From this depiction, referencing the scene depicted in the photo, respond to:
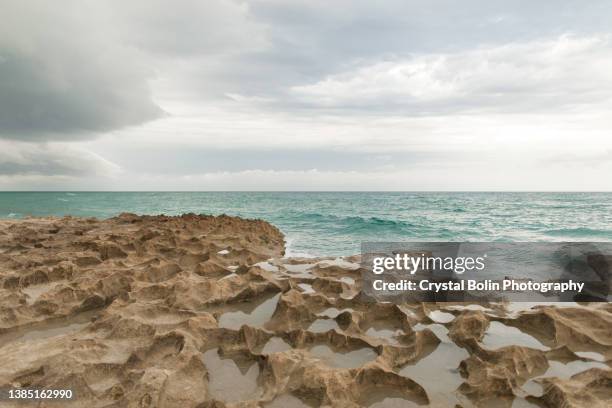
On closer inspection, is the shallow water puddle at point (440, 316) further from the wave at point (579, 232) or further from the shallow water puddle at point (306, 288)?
the wave at point (579, 232)

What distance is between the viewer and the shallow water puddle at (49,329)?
4770mm

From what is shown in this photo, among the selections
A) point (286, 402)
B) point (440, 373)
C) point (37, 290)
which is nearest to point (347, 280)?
point (440, 373)

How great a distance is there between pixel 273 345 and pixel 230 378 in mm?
751

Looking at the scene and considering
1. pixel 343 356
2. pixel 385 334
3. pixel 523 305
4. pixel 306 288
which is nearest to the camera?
pixel 343 356

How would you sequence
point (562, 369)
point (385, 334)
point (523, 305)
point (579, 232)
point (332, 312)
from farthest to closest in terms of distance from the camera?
point (579, 232) < point (523, 305) < point (332, 312) < point (385, 334) < point (562, 369)

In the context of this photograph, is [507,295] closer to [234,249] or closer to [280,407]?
[280,407]

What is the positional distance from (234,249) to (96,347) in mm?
5844

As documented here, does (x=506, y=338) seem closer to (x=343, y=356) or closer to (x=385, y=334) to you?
(x=385, y=334)

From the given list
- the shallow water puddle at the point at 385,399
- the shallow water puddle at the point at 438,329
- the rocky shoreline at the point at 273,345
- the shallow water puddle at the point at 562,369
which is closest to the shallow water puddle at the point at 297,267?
the rocky shoreline at the point at 273,345

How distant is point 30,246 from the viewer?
1008 cm

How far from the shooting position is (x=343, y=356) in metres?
4.29

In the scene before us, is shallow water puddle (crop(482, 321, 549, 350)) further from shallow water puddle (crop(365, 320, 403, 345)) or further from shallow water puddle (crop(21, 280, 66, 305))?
shallow water puddle (crop(21, 280, 66, 305))

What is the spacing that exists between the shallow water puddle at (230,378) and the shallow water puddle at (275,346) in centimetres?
28

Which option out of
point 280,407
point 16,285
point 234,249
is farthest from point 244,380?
point 234,249
